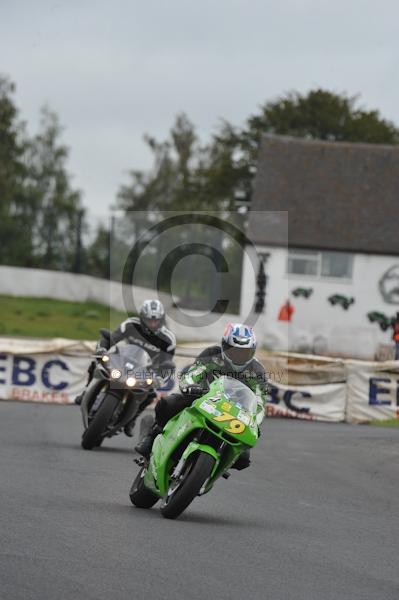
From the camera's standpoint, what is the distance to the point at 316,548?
9367 millimetres

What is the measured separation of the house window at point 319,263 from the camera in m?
50.2

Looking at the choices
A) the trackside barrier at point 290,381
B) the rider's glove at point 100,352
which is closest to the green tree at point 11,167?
the trackside barrier at point 290,381

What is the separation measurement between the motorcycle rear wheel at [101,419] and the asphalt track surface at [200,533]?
22 cm

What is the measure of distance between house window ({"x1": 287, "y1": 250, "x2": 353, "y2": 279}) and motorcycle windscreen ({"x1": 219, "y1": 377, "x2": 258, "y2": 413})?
39.7 meters

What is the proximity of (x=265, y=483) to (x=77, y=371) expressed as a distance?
11.0 metres

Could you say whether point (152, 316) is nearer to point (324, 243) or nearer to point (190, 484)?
point (190, 484)

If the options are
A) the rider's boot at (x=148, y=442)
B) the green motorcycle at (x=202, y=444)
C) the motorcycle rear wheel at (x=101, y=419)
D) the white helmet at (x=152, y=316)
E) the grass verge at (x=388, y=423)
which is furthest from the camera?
the grass verge at (x=388, y=423)

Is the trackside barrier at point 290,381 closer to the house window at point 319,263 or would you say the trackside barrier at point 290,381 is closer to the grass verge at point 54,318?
the grass verge at point 54,318

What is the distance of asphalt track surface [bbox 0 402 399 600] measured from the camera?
7.50 m

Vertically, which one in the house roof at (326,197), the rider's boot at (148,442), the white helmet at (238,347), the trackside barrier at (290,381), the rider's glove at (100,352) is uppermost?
the house roof at (326,197)

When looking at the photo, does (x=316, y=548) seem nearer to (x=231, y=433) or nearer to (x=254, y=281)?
(x=231, y=433)

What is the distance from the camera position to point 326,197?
5106cm

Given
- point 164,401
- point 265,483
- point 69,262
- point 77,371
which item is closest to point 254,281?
point 69,262

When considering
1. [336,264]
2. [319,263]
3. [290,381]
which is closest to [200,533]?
[290,381]
